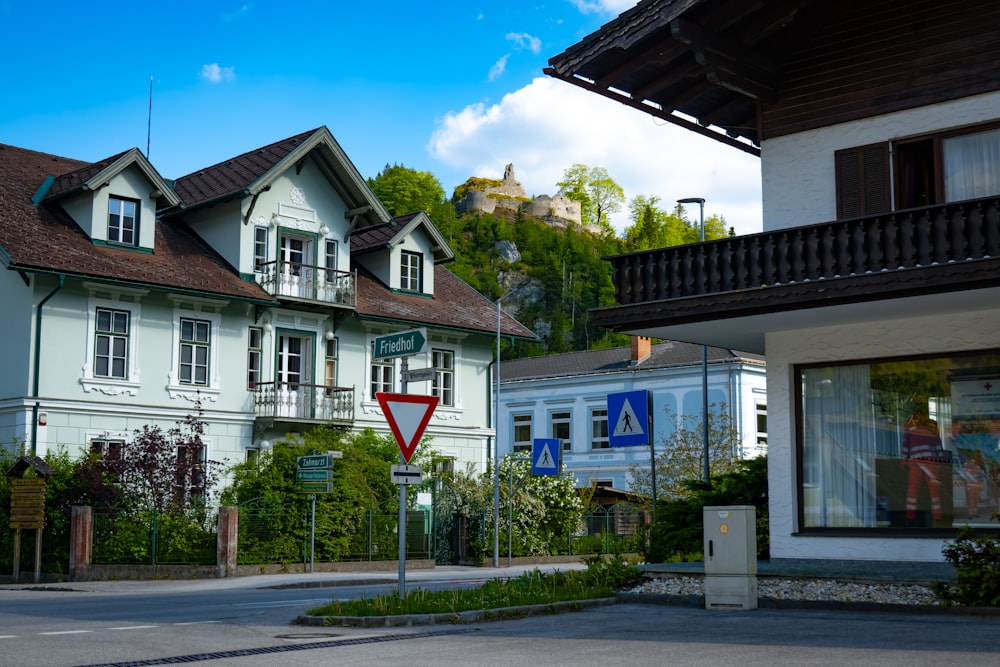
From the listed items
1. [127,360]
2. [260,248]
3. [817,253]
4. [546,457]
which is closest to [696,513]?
[817,253]

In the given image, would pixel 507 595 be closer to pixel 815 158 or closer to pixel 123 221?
pixel 815 158

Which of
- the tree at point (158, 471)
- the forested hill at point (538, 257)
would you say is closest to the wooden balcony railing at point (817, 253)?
the tree at point (158, 471)

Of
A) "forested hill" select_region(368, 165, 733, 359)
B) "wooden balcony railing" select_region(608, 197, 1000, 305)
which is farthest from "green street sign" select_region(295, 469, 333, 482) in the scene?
"forested hill" select_region(368, 165, 733, 359)

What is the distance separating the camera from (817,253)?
16.8 metres

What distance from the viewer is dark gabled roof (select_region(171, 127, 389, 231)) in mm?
35188

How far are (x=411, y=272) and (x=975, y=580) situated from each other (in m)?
28.3

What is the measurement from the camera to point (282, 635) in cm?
1341

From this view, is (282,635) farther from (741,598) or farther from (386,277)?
(386,277)

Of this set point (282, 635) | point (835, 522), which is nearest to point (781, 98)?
point (835, 522)

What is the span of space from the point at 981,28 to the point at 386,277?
2509 centimetres

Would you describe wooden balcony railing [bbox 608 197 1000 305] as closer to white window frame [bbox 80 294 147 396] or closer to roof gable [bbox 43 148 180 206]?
white window frame [bbox 80 294 147 396]

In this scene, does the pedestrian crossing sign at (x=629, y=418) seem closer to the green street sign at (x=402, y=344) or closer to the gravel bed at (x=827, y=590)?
the gravel bed at (x=827, y=590)

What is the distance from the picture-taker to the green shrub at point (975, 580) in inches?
545

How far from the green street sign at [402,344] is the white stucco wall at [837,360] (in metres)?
6.27
